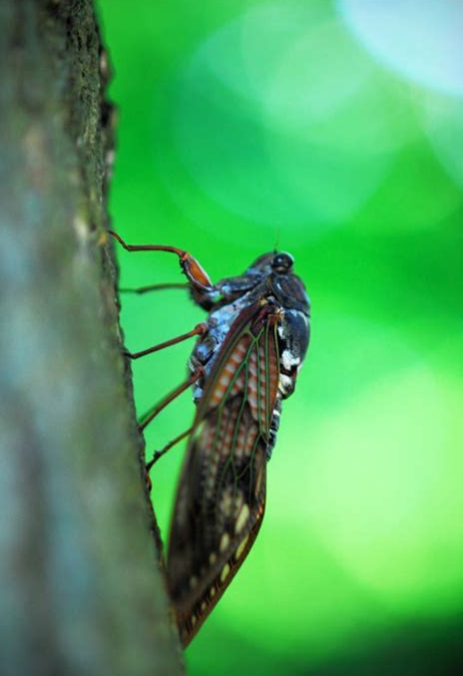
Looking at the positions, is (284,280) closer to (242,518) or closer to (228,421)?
(228,421)

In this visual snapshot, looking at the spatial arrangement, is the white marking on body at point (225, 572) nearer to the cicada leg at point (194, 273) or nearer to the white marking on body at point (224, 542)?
the white marking on body at point (224, 542)

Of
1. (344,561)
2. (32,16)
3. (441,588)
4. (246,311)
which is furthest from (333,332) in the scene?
(32,16)

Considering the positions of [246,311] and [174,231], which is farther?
[174,231]

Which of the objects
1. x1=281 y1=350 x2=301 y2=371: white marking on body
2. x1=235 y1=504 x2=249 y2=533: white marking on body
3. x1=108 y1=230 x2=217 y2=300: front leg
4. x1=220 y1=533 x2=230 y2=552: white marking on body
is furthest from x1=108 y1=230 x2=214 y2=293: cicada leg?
x1=220 y1=533 x2=230 y2=552: white marking on body

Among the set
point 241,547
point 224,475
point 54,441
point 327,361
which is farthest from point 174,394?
point 327,361

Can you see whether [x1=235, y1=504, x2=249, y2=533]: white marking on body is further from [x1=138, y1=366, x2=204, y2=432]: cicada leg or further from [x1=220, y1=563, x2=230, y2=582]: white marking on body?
[x1=138, y1=366, x2=204, y2=432]: cicada leg

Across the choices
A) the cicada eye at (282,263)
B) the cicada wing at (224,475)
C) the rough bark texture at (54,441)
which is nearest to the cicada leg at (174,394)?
the cicada wing at (224,475)

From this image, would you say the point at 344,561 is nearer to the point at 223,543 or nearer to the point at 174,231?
the point at 174,231

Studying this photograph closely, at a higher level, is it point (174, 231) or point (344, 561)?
point (174, 231)
